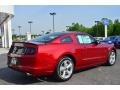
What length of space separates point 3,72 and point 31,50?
2591 mm

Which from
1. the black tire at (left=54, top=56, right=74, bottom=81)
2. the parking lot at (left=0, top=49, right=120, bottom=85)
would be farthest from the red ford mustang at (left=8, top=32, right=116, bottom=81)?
the parking lot at (left=0, top=49, right=120, bottom=85)

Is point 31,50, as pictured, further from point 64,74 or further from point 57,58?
point 64,74

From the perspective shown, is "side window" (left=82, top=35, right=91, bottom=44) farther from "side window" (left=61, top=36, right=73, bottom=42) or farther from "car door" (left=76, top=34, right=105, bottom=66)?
"side window" (left=61, top=36, right=73, bottom=42)

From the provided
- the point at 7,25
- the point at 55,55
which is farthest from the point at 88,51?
the point at 7,25

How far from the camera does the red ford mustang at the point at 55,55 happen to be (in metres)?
7.07

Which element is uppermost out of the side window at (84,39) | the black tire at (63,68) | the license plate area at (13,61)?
the side window at (84,39)

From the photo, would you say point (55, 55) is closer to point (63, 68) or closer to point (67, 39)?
point (63, 68)

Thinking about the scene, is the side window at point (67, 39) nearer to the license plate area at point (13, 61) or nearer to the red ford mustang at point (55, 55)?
the red ford mustang at point (55, 55)

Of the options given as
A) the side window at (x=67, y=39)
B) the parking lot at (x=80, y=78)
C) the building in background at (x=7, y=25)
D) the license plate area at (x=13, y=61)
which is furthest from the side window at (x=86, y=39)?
the building in background at (x=7, y=25)

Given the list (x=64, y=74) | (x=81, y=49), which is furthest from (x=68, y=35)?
(x=64, y=74)

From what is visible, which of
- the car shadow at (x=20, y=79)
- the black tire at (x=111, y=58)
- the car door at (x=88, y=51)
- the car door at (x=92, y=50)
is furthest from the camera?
the black tire at (x=111, y=58)

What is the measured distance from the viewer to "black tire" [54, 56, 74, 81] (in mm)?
7367

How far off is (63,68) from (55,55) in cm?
51
